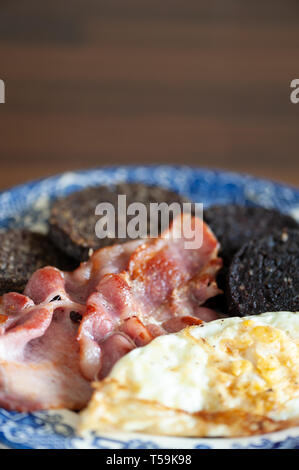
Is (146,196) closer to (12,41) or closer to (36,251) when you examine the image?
(36,251)

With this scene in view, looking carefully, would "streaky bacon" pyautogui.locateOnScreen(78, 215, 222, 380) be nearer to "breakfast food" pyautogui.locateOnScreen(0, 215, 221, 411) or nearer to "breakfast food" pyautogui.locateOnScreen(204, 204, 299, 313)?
"breakfast food" pyautogui.locateOnScreen(0, 215, 221, 411)

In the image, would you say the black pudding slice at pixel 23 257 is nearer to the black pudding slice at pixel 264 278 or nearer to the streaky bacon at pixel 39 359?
the streaky bacon at pixel 39 359

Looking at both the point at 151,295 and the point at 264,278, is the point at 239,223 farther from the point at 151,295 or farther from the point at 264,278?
the point at 151,295

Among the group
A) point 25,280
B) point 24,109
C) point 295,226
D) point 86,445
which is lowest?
point 86,445

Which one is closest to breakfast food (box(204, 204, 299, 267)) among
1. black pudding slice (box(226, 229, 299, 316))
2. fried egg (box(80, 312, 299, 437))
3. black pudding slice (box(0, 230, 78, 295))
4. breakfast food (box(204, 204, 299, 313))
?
breakfast food (box(204, 204, 299, 313))

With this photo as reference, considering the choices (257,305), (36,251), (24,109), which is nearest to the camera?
(257,305)

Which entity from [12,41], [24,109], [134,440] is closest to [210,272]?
[134,440]
